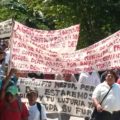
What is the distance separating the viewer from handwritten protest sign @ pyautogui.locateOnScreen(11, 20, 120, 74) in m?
10.9

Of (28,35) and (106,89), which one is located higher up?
(28,35)

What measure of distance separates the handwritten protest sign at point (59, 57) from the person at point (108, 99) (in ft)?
1.74

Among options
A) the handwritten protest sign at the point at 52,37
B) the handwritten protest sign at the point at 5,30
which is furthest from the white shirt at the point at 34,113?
the handwritten protest sign at the point at 5,30

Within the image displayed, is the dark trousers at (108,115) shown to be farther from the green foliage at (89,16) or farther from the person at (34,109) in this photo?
the green foliage at (89,16)

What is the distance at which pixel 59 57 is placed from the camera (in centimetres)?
1117

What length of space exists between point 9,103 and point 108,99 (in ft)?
7.46

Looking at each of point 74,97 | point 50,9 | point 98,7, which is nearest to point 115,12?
point 98,7

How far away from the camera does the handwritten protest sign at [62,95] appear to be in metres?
12.2

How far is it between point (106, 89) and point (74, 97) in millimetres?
900

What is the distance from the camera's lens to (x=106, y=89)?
37.9 feet

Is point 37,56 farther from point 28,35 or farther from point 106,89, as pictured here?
point 106,89

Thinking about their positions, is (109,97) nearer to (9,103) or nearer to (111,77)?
(111,77)

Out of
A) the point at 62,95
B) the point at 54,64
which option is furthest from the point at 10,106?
the point at 62,95

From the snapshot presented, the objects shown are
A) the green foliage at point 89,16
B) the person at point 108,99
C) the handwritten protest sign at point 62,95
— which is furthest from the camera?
the green foliage at point 89,16
